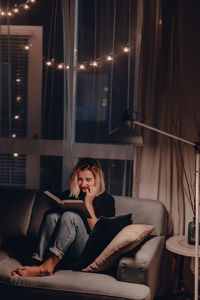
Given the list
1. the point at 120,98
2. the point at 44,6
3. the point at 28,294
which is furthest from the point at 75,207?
the point at 44,6

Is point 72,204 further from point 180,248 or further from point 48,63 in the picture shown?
point 48,63

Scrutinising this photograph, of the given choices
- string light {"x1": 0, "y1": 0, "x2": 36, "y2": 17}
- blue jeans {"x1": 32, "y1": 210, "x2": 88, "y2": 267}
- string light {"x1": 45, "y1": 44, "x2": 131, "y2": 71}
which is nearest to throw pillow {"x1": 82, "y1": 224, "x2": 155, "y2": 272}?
blue jeans {"x1": 32, "y1": 210, "x2": 88, "y2": 267}

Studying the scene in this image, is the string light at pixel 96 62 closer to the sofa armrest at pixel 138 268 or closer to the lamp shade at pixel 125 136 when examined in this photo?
the lamp shade at pixel 125 136

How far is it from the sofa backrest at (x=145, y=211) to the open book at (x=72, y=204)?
393 mm

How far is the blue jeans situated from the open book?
41 mm

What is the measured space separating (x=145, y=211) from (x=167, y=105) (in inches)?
33.8

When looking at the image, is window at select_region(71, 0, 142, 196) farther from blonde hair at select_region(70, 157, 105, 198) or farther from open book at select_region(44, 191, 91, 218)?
open book at select_region(44, 191, 91, 218)

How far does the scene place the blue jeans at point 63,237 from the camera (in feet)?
8.16

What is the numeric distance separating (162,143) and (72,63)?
104cm

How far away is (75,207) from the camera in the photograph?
2.60m

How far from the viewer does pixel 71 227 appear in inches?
99.6

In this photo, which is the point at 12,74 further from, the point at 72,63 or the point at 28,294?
the point at 28,294

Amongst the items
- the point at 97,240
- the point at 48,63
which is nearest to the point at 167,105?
the point at 48,63

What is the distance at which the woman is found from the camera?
2.45 meters
